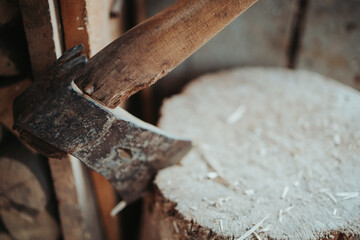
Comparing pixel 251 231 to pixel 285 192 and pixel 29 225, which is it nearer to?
pixel 285 192

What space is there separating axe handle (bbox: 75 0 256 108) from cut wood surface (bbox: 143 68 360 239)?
1.24ft

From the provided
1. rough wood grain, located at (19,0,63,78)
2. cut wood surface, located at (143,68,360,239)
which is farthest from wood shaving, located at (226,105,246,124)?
rough wood grain, located at (19,0,63,78)

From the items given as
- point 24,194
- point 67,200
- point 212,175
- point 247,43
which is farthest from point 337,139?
point 24,194

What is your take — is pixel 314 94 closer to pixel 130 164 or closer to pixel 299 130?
pixel 299 130

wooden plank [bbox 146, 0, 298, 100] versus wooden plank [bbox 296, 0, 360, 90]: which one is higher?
wooden plank [bbox 146, 0, 298, 100]

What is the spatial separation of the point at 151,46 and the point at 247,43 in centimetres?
110

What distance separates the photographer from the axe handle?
708 mm

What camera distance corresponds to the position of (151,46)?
2.33ft

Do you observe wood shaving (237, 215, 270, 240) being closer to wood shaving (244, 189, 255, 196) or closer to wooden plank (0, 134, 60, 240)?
wood shaving (244, 189, 255, 196)

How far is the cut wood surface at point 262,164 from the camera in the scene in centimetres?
81

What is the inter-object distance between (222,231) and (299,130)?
23.3 inches

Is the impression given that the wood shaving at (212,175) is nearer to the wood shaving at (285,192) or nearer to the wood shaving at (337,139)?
the wood shaving at (285,192)

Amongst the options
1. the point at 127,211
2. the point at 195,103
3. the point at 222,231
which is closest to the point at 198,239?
the point at 222,231

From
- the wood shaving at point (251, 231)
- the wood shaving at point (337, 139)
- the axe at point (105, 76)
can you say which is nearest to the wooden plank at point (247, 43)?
the wood shaving at point (337, 139)
